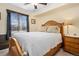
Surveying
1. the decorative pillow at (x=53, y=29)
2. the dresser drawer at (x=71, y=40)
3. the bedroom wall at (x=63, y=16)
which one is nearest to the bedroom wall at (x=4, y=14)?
the bedroom wall at (x=63, y=16)

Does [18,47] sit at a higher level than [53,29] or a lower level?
lower

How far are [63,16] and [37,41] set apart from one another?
1.68 feet

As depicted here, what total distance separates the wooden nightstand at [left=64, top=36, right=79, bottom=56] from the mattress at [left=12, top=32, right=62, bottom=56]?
0.10 meters

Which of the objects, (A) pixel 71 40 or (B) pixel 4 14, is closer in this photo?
(B) pixel 4 14

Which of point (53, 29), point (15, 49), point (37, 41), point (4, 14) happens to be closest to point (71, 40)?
point (53, 29)

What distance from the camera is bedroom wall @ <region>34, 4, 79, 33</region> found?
1.48 metres

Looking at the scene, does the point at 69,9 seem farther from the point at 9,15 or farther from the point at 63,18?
the point at 9,15

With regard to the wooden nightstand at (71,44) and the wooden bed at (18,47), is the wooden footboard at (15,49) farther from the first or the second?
the wooden nightstand at (71,44)

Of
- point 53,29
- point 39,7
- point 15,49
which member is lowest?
point 15,49

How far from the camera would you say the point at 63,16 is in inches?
59.5

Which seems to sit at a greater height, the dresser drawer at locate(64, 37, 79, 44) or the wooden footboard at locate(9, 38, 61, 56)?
the dresser drawer at locate(64, 37, 79, 44)

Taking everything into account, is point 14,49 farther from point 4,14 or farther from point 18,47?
point 4,14

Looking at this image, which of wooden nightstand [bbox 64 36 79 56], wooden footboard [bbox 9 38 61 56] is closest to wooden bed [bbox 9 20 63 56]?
wooden footboard [bbox 9 38 61 56]

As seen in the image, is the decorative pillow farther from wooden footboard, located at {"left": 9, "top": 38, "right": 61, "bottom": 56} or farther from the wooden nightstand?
wooden footboard, located at {"left": 9, "top": 38, "right": 61, "bottom": 56}
